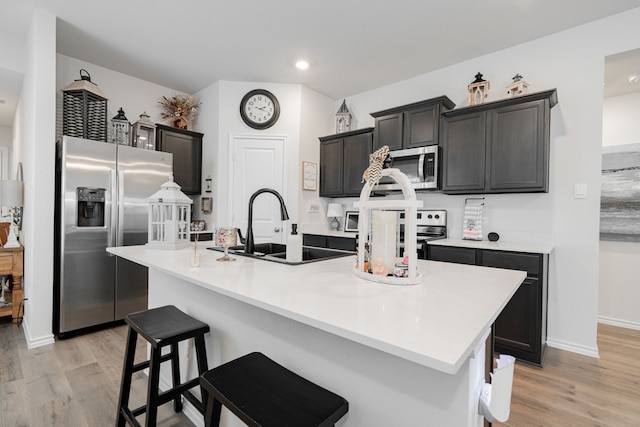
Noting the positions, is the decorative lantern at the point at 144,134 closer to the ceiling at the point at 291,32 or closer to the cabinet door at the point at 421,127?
the ceiling at the point at 291,32

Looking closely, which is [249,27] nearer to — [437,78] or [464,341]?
[437,78]

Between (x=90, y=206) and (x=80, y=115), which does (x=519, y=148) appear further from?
(x=80, y=115)

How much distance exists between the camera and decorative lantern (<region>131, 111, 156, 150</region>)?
348 cm

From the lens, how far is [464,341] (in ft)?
2.18

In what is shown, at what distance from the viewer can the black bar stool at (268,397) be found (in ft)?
2.78

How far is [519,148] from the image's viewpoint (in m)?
2.66

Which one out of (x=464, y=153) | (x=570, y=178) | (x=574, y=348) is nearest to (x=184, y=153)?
(x=464, y=153)

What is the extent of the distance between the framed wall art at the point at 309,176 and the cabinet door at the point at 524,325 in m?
2.61

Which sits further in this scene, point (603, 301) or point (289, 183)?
point (289, 183)

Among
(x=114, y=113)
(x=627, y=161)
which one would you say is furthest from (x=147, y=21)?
(x=627, y=161)

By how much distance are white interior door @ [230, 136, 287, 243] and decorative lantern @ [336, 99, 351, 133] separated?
2.56ft

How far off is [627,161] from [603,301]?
4.79 ft

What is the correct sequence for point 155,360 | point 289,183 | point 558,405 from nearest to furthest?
1. point 155,360
2. point 558,405
3. point 289,183

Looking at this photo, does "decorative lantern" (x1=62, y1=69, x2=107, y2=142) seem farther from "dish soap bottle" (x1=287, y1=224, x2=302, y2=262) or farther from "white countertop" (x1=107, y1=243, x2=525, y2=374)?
"dish soap bottle" (x1=287, y1=224, x2=302, y2=262)
